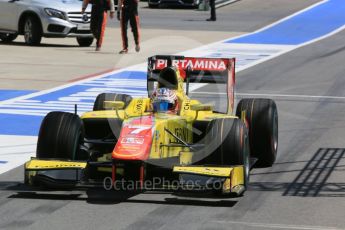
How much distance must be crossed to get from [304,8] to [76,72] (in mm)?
20885

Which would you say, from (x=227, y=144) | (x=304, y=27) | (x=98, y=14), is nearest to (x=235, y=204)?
(x=227, y=144)

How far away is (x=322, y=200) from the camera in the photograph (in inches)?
411

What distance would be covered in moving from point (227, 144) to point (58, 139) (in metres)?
1.85

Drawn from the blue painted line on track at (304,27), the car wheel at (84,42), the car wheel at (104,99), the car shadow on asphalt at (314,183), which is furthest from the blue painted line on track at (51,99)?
the blue painted line on track at (304,27)

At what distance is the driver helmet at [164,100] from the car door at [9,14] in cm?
1744

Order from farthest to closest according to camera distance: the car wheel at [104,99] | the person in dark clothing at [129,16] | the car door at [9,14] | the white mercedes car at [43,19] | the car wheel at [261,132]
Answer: the car door at [9,14]
the white mercedes car at [43,19]
the person in dark clothing at [129,16]
the car wheel at [104,99]
the car wheel at [261,132]

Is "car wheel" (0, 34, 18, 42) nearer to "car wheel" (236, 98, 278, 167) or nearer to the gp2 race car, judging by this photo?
the gp2 race car

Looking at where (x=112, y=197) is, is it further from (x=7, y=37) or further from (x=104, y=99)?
(x=7, y=37)

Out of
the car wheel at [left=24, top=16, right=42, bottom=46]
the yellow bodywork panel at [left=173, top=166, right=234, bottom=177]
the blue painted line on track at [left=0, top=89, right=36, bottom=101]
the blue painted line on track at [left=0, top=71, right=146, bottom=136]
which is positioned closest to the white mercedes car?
the car wheel at [left=24, top=16, right=42, bottom=46]

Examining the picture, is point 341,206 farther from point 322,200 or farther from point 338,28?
point 338,28

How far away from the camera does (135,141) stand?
1048 cm

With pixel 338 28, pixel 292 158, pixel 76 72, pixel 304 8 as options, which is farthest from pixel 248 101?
pixel 304 8

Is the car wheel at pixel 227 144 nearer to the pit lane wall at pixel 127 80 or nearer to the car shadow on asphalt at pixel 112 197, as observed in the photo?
the car shadow on asphalt at pixel 112 197

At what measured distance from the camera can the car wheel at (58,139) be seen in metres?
10.9
